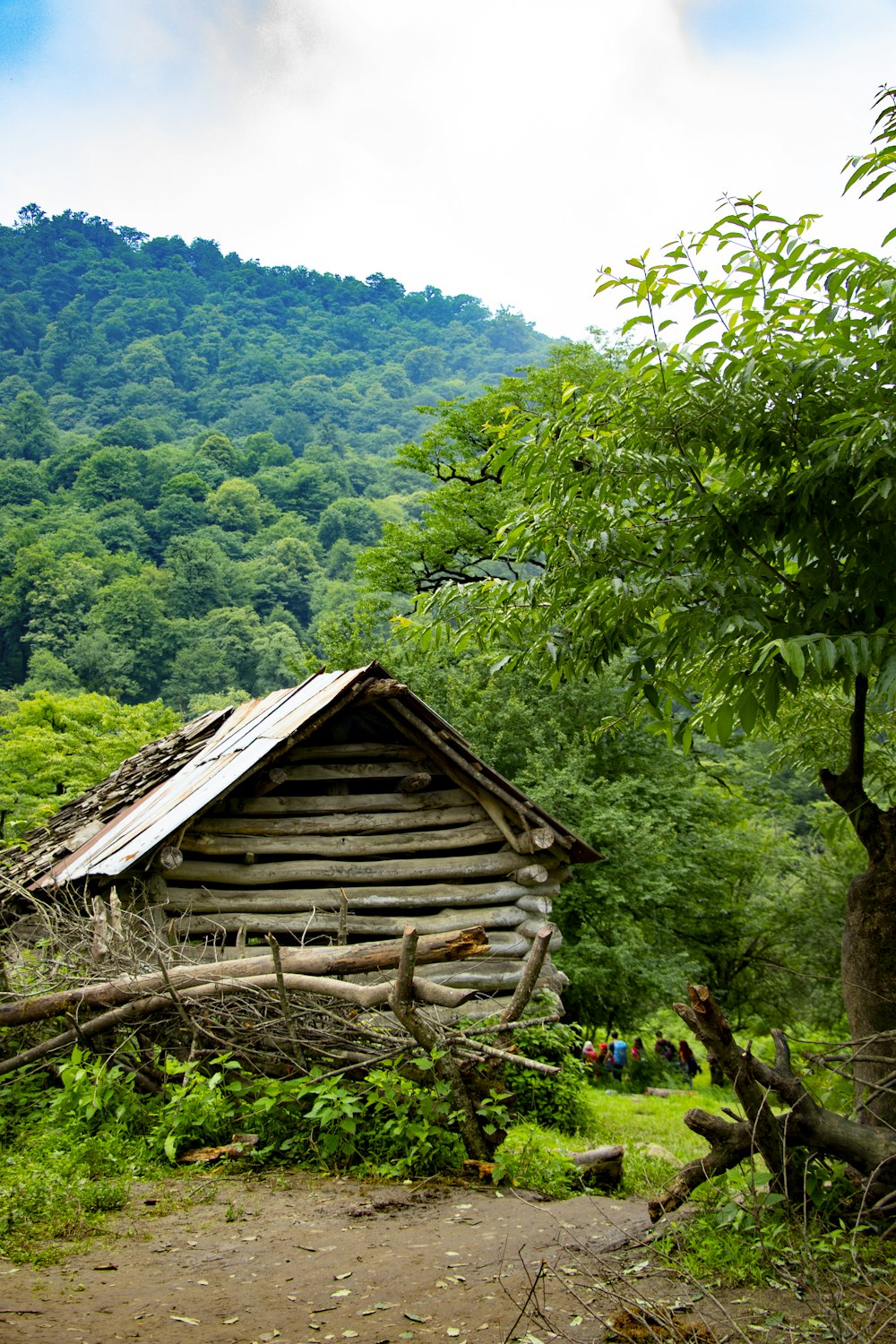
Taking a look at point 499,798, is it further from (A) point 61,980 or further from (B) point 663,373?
(B) point 663,373

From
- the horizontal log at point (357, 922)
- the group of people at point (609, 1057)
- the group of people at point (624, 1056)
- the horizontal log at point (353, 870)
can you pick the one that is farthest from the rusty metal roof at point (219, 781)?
the group of people at point (609, 1057)

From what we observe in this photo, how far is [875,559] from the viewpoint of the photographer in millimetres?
4473

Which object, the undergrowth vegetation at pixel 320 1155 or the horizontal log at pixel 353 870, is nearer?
the undergrowth vegetation at pixel 320 1155

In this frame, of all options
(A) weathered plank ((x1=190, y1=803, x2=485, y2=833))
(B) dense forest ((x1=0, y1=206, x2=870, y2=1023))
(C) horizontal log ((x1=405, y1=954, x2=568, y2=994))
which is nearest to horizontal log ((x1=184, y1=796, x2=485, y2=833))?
(A) weathered plank ((x1=190, y1=803, x2=485, y2=833))

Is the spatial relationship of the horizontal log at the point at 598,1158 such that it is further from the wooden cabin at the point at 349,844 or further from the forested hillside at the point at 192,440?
the forested hillside at the point at 192,440

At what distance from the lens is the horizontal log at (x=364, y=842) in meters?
9.10

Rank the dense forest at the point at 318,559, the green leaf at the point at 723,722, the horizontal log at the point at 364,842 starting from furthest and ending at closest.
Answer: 1. the dense forest at the point at 318,559
2. the horizontal log at the point at 364,842
3. the green leaf at the point at 723,722

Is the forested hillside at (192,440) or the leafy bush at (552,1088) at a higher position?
the forested hillside at (192,440)

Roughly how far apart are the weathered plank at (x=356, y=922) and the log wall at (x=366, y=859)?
16mm

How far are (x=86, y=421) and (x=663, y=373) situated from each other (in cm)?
9929

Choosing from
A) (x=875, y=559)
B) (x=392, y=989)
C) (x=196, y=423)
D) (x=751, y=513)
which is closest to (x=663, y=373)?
(x=751, y=513)

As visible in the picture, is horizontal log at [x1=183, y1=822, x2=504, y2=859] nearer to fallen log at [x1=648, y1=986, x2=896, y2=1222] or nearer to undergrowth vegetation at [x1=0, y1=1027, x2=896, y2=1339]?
undergrowth vegetation at [x1=0, y1=1027, x2=896, y2=1339]

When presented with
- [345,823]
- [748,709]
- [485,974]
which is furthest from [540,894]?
[748,709]

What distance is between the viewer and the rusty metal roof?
817cm
